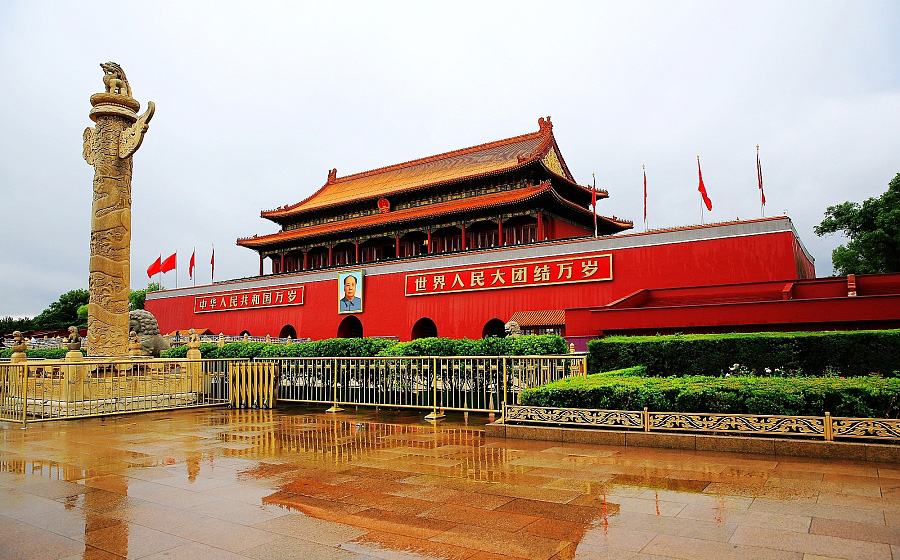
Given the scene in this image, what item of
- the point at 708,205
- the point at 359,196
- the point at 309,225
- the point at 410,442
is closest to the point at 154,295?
the point at 309,225

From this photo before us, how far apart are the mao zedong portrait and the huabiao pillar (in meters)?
12.0

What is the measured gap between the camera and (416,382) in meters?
9.50

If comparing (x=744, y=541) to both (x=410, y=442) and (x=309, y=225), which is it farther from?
(x=309, y=225)

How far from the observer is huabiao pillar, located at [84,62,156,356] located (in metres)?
13.6

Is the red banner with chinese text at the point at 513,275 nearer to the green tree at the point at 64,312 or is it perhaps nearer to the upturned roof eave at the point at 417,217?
the upturned roof eave at the point at 417,217

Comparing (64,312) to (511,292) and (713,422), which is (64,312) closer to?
(511,292)

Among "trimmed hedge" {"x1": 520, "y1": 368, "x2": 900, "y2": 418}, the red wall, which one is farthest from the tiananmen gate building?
"trimmed hedge" {"x1": 520, "y1": 368, "x2": 900, "y2": 418}

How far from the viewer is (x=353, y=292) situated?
25.6 meters

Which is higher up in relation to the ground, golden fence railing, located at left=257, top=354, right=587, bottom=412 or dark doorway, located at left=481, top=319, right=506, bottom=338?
dark doorway, located at left=481, top=319, right=506, bottom=338

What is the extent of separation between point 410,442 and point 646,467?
8.62 ft

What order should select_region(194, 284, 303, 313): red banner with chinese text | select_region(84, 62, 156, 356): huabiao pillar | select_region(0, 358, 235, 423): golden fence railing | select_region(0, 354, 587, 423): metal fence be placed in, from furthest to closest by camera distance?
select_region(194, 284, 303, 313): red banner with chinese text
select_region(84, 62, 156, 356): huabiao pillar
select_region(0, 358, 235, 423): golden fence railing
select_region(0, 354, 587, 423): metal fence

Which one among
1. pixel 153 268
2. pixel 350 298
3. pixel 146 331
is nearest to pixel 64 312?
pixel 153 268

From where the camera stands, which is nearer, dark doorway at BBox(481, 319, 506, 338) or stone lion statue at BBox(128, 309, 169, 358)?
stone lion statue at BBox(128, 309, 169, 358)

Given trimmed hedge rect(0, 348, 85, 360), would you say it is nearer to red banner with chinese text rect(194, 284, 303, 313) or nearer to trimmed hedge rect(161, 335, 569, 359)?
red banner with chinese text rect(194, 284, 303, 313)
